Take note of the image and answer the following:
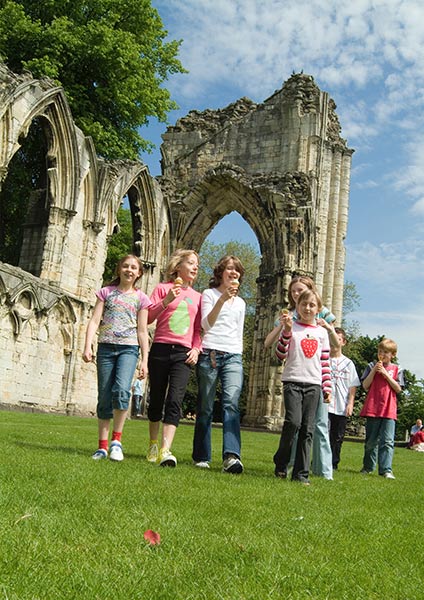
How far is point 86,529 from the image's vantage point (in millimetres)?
2826

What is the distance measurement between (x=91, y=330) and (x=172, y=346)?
0.73 metres

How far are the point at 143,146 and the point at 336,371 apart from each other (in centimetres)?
2016

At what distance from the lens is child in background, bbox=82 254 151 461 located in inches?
230

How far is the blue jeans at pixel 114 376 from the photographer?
5836 millimetres

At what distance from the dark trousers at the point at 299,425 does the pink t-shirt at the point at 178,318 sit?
3.18ft

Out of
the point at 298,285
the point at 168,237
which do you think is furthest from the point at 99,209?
the point at 298,285

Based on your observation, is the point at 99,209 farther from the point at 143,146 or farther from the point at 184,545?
the point at 184,545

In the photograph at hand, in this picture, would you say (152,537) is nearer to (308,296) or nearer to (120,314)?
(120,314)

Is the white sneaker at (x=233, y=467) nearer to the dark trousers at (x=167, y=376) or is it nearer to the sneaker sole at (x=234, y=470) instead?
the sneaker sole at (x=234, y=470)

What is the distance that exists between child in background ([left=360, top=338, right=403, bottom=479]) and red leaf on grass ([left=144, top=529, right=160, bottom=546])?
533cm

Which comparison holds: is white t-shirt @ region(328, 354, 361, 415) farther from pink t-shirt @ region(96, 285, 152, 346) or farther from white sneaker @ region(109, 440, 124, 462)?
white sneaker @ region(109, 440, 124, 462)

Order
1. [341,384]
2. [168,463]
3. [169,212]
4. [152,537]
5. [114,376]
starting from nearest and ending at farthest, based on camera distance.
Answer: [152,537] < [168,463] < [114,376] < [341,384] < [169,212]

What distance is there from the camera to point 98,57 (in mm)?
23594

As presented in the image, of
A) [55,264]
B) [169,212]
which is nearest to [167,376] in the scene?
[55,264]
